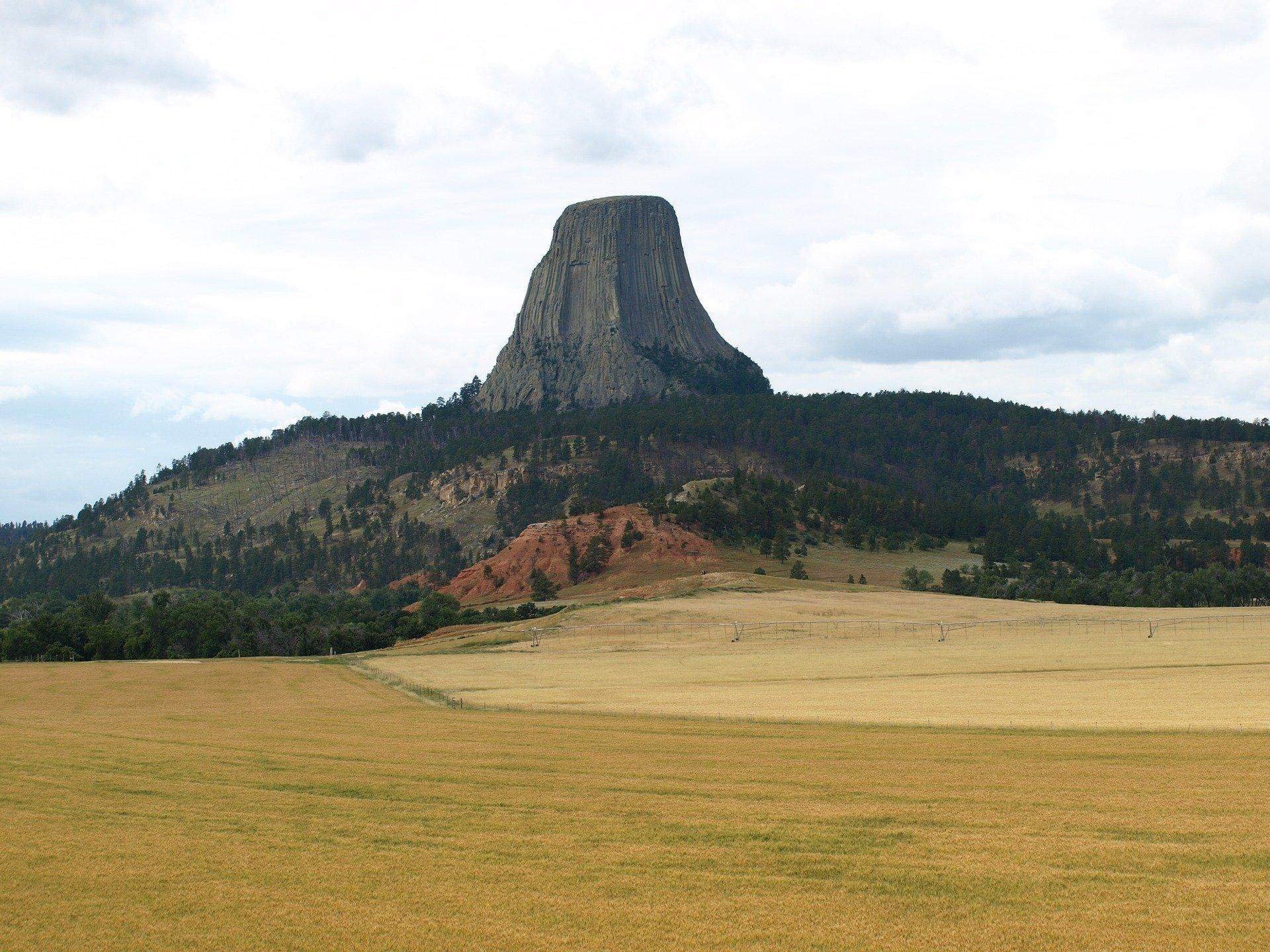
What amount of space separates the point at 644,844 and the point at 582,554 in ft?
407

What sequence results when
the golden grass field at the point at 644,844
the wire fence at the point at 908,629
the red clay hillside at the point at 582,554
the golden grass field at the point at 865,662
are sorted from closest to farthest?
the golden grass field at the point at 644,844 → the golden grass field at the point at 865,662 → the wire fence at the point at 908,629 → the red clay hillside at the point at 582,554

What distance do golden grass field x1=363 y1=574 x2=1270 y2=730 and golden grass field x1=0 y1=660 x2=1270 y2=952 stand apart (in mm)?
7432

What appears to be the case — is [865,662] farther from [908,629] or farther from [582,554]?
[582,554]

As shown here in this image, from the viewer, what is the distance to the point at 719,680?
2073 inches

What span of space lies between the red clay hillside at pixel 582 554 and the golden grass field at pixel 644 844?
107m

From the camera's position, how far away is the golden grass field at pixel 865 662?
1384 inches

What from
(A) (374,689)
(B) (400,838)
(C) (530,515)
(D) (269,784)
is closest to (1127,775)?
(B) (400,838)

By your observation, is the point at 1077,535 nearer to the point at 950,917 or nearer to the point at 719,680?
the point at 719,680

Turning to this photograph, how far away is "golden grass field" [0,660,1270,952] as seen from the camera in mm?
13188

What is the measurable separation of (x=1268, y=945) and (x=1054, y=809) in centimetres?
626

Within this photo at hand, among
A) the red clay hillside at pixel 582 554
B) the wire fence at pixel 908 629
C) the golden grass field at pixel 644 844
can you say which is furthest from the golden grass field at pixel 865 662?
the red clay hillside at pixel 582 554

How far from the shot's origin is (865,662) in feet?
199

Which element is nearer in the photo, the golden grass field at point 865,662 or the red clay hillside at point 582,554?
the golden grass field at point 865,662

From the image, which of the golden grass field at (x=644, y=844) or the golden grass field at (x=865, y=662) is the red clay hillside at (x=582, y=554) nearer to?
the golden grass field at (x=865, y=662)
